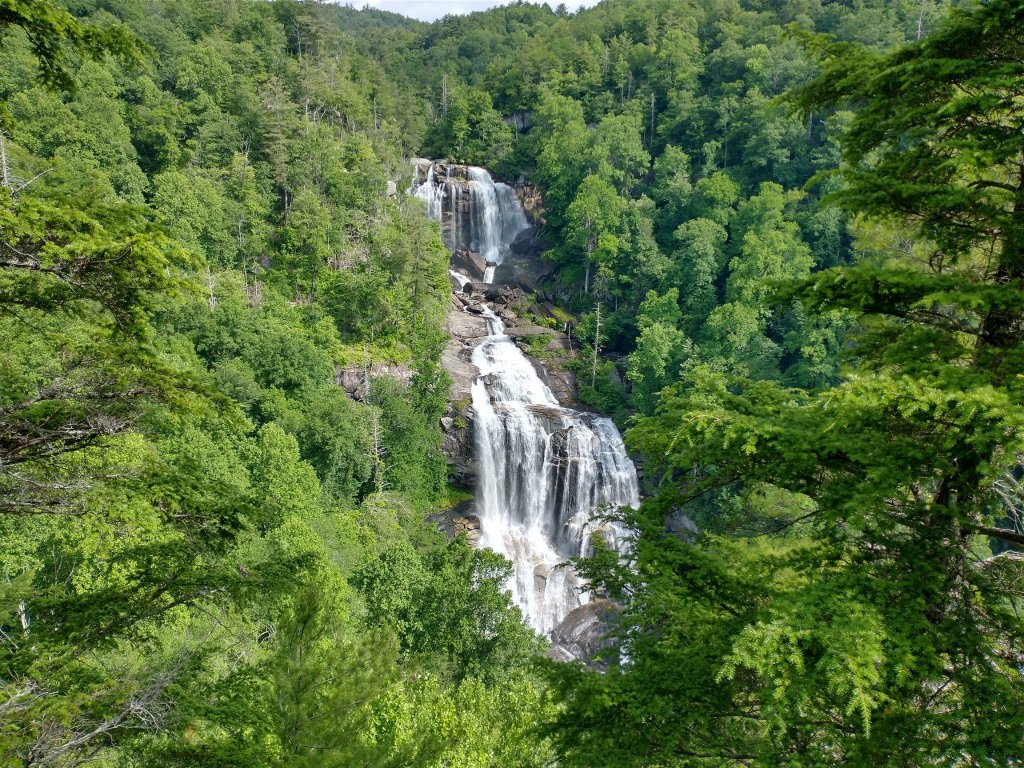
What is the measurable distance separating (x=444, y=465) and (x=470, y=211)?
22861 millimetres

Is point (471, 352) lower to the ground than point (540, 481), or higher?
higher

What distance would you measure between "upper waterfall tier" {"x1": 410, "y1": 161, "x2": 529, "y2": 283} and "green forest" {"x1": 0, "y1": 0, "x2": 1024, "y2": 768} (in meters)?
9.27

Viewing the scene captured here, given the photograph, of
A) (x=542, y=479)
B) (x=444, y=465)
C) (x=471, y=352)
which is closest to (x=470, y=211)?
(x=471, y=352)

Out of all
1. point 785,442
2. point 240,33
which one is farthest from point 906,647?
point 240,33

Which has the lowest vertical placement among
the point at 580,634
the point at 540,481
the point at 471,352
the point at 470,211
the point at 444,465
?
the point at 580,634

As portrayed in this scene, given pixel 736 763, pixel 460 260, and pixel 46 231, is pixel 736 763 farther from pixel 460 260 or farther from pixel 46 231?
pixel 460 260

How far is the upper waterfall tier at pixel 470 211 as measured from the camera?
44688mm

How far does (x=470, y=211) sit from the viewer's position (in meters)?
45.3

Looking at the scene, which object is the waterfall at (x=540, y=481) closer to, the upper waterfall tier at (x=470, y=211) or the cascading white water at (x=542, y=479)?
the cascading white water at (x=542, y=479)

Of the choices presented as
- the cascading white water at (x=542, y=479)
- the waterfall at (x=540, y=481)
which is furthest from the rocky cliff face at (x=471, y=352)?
the cascading white water at (x=542, y=479)

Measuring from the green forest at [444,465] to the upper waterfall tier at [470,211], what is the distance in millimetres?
9267

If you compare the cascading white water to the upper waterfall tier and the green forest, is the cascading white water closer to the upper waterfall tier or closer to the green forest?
the green forest

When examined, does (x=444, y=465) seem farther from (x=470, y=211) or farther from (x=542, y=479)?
(x=470, y=211)

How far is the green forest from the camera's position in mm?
4062
